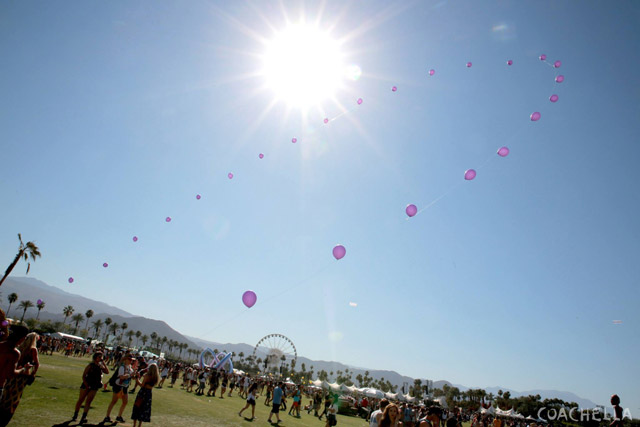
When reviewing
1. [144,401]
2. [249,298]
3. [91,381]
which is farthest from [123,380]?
[249,298]

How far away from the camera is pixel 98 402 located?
34.0 feet

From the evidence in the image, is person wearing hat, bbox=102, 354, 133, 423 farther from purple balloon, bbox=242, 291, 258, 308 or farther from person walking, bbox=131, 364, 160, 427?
purple balloon, bbox=242, 291, 258, 308

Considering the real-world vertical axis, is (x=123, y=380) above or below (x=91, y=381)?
below

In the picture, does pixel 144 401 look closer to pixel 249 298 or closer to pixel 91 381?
pixel 91 381

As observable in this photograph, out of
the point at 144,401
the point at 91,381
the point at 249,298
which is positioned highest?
the point at 249,298

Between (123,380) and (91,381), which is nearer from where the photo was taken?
(91,381)

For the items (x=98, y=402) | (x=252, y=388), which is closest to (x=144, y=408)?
(x=98, y=402)

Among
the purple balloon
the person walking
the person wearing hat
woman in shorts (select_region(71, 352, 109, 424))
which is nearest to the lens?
the person walking

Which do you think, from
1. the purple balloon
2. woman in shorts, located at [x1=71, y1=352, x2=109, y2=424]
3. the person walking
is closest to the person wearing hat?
woman in shorts, located at [x1=71, y1=352, x2=109, y2=424]

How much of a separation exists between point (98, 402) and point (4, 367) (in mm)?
6974

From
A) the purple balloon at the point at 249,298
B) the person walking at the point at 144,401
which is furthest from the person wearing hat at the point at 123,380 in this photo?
the purple balloon at the point at 249,298

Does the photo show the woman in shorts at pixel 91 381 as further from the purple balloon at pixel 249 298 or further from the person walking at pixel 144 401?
the purple balloon at pixel 249 298

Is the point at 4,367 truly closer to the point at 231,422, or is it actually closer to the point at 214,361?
the point at 231,422

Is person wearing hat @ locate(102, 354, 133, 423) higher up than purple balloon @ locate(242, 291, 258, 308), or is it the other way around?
purple balloon @ locate(242, 291, 258, 308)
